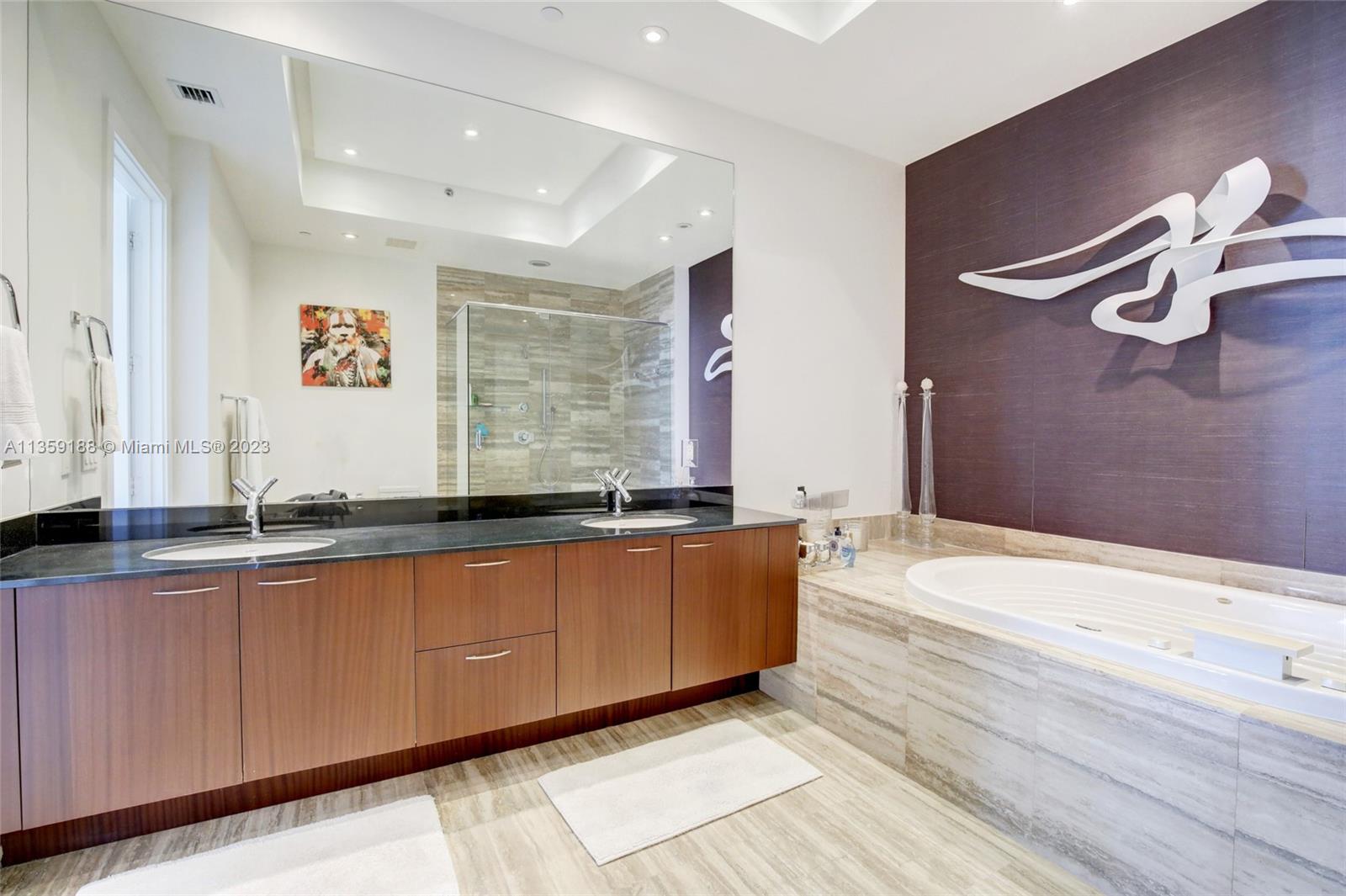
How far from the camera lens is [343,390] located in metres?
2.22

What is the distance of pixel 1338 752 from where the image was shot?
47.6 inches

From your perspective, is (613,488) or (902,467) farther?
(902,467)

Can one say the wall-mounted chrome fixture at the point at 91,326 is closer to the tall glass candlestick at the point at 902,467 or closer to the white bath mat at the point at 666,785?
the white bath mat at the point at 666,785

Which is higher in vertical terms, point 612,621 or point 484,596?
point 484,596

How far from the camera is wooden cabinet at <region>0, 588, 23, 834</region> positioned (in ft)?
4.65

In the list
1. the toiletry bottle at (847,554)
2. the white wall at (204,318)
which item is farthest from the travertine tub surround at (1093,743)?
the white wall at (204,318)

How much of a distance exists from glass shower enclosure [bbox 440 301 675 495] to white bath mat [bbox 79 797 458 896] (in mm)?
1147

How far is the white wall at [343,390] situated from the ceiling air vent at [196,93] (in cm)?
46

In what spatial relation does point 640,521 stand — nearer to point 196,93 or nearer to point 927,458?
point 927,458

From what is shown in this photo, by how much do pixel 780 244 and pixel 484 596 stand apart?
219cm

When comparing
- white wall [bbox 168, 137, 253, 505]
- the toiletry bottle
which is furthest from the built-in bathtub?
white wall [bbox 168, 137, 253, 505]

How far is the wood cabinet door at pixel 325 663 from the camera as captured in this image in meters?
1.66

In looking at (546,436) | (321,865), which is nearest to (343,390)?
(546,436)

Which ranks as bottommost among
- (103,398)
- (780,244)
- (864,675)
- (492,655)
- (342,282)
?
(864,675)
